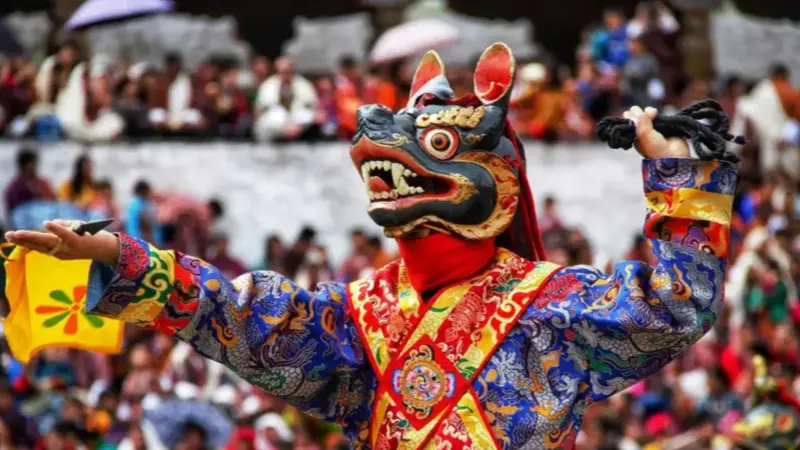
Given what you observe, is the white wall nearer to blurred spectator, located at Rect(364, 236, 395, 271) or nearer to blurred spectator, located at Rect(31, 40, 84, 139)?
blurred spectator, located at Rect(31, 40, 84, 139)

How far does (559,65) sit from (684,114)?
17668 millimetres

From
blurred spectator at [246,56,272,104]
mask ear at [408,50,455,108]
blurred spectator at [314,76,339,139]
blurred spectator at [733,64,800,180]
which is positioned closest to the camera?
mask ear at [408,50,455,108]

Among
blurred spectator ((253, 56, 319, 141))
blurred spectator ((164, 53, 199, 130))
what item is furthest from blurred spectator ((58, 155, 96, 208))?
blurred spectator ((253, 56, 319, 141))

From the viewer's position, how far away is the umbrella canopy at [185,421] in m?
14.1

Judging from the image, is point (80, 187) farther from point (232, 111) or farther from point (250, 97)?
point (250, 97)

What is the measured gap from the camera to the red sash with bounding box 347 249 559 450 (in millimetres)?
7652

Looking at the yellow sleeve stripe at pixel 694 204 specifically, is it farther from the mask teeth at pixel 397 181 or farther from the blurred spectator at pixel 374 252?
the blurred spectator at pixel 374 252

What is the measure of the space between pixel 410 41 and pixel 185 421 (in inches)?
262

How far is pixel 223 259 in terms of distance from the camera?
17.0m

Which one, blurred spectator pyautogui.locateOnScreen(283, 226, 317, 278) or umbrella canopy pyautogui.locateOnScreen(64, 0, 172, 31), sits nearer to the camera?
blurred spectator pyautogui.locateOnScreen(283, 226, 317, 278)

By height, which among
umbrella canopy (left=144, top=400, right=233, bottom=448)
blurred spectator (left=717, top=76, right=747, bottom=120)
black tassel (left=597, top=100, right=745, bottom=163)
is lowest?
blurred spectator (left=717, top=76, right=747, bottom=120)

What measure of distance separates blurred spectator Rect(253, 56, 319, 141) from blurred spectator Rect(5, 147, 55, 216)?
2131mm

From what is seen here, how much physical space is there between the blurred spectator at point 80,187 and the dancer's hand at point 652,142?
10.5 m

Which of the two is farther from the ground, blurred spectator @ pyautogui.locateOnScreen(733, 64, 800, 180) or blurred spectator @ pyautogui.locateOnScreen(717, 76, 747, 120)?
blurred spectator @ pyautogui.locateOnScreen(717, 76, 747, 120)
